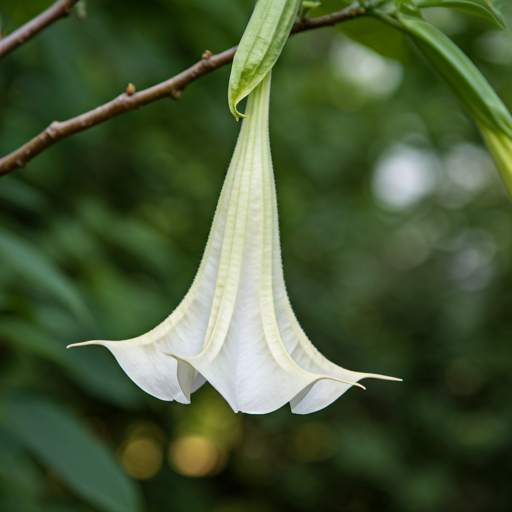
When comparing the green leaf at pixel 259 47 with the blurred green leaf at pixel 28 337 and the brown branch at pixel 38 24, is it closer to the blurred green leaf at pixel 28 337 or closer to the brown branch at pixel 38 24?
the brown branch at pixel 38 24

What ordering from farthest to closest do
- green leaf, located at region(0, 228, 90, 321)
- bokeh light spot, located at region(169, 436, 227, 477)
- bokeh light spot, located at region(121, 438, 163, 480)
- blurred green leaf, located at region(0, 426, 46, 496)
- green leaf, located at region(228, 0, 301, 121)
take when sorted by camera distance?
bokeh light spot, located at region(169, 436, 227, 477) → bokeh light spot, located at region(121, 438, 163, 480) → blurred green leaf, located at region(0, 426, 46, 496) → green leaf, located at region(0, 228, 90, 321) → green leaf, located at region(228, 0, 301, 121)

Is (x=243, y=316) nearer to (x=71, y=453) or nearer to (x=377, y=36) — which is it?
(x=377, y=36)

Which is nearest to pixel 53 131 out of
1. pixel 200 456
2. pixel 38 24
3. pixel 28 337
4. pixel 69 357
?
pixel 38 24

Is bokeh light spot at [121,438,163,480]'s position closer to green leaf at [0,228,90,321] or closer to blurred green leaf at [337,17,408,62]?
green leaf at [0,228,90,321]

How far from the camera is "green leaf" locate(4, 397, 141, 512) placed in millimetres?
942

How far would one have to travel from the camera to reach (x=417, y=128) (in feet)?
11.8

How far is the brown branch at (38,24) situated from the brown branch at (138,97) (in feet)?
Answer: 0.54

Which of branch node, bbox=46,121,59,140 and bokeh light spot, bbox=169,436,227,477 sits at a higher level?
branch node, bbox=46,121,59,140

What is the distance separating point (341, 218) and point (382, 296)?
1074mm

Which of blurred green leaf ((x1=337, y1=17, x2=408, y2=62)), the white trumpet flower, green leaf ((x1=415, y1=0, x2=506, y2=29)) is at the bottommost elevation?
the white trumpet flower

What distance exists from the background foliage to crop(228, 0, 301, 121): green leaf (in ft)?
0.78

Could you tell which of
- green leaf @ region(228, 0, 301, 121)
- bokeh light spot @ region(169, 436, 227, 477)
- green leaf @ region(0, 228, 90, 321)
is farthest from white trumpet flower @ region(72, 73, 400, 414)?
bokeh light spot @ region(169, 436, 227, 477)

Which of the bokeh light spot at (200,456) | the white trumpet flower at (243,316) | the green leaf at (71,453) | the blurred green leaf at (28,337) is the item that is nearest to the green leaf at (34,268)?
the blurred green leaf at (28,337)

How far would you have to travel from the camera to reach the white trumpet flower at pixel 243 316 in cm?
44
